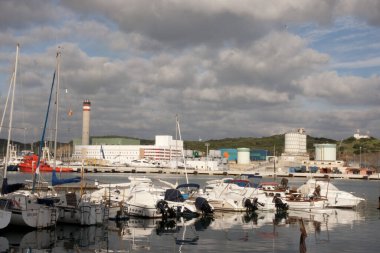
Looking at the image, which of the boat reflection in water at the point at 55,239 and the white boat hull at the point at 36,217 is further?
the white boat hull at the point at 36,217

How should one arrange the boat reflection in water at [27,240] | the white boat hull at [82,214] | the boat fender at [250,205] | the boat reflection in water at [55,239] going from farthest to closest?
the boat fender at [250,205] → the white boat hull at [82,214] → the boat reflection in water at [55,239] → the boat reflection in water at [27,240]

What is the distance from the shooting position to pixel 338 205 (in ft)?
203

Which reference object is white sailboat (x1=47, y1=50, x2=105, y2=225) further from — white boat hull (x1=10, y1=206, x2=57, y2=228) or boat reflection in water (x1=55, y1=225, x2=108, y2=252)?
white boat hull (x1=10, y1=206, x2=57, y2=228)

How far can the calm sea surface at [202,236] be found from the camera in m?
30.2

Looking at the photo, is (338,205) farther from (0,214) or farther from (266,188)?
(0,214)

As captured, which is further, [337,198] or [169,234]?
[337,198]

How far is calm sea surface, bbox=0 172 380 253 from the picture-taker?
98.9 feet

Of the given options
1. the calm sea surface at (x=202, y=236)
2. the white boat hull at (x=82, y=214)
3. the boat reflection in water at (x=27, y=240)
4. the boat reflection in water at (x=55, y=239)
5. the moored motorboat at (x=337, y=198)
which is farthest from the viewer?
the moored motorboat at (x=337, y=198)

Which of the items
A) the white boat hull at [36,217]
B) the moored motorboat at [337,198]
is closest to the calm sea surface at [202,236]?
the white boat hull at [36,217]

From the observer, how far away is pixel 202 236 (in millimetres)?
35500

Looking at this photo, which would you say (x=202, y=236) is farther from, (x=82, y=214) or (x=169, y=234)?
(x=82, y=214)

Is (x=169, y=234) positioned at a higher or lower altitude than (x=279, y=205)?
lower

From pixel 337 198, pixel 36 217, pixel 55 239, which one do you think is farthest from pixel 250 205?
pixel 55 239

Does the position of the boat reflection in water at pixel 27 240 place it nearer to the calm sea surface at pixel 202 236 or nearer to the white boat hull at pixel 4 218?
the calm sea surface at pixel 202 236
